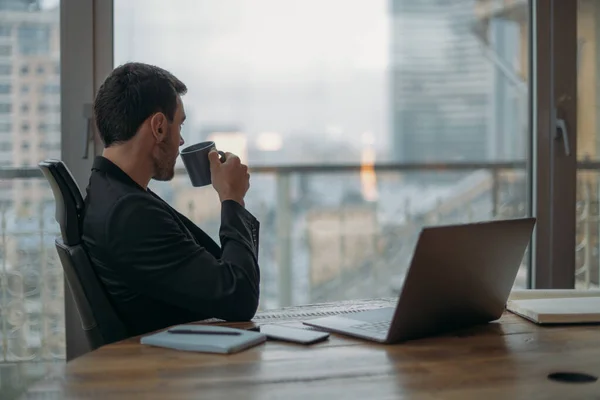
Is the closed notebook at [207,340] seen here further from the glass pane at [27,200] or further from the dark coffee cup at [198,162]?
the glass pane at [27,200]

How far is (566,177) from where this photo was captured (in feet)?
10.1

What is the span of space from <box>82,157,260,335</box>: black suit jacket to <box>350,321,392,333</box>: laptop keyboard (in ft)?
0.90

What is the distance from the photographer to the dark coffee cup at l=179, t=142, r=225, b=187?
6.63 feet

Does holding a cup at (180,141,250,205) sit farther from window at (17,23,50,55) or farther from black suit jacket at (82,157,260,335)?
window at (17,23,50,55)

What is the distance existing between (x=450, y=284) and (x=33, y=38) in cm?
184

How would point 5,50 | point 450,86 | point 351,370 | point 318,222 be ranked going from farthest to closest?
point 318,222 < point 450,86 < point 5,50 < point 351,370

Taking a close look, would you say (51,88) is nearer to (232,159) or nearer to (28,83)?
(28,83)

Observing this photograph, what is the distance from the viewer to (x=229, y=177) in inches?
79.0

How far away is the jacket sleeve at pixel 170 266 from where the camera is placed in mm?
1707

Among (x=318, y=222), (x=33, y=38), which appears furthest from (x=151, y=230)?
(x=318, y=222)

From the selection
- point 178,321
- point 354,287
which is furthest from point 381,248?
point 178,321

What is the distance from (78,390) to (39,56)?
182 centimetres

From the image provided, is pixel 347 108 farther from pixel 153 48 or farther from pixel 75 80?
pixel 75 80

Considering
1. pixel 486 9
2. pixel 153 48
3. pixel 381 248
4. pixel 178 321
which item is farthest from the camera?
pixel 381 248
